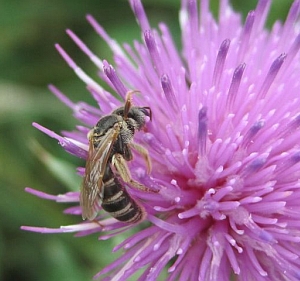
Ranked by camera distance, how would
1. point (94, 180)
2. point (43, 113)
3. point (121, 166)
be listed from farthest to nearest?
point (43, 113)
point (121, 166)
point (94, 180)

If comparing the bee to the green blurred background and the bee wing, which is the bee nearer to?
the bee wing

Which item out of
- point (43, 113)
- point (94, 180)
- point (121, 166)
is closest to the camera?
point (94, 180)

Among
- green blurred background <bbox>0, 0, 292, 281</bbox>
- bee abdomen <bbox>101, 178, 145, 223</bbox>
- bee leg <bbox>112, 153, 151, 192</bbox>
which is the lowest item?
bee abdomen <bbox>101, 178, 145, 223</bbox>

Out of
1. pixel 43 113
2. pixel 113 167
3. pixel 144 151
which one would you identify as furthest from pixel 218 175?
pixel 43 113

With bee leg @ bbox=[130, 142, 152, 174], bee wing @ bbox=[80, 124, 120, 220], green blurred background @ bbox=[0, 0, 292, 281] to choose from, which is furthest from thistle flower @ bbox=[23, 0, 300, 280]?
green blurred background @ bbox=[0, 0, 292, 281]

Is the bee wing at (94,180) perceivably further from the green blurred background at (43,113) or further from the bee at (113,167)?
the green blurred background at (43,113)

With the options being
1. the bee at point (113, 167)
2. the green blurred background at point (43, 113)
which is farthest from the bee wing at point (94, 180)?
the green blurred background at point (43, 113)

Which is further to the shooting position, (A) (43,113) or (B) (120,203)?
(A) (43,113)

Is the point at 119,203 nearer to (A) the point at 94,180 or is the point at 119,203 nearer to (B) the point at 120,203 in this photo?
(B) the point at 120,203

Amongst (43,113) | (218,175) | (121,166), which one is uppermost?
(43,113)
